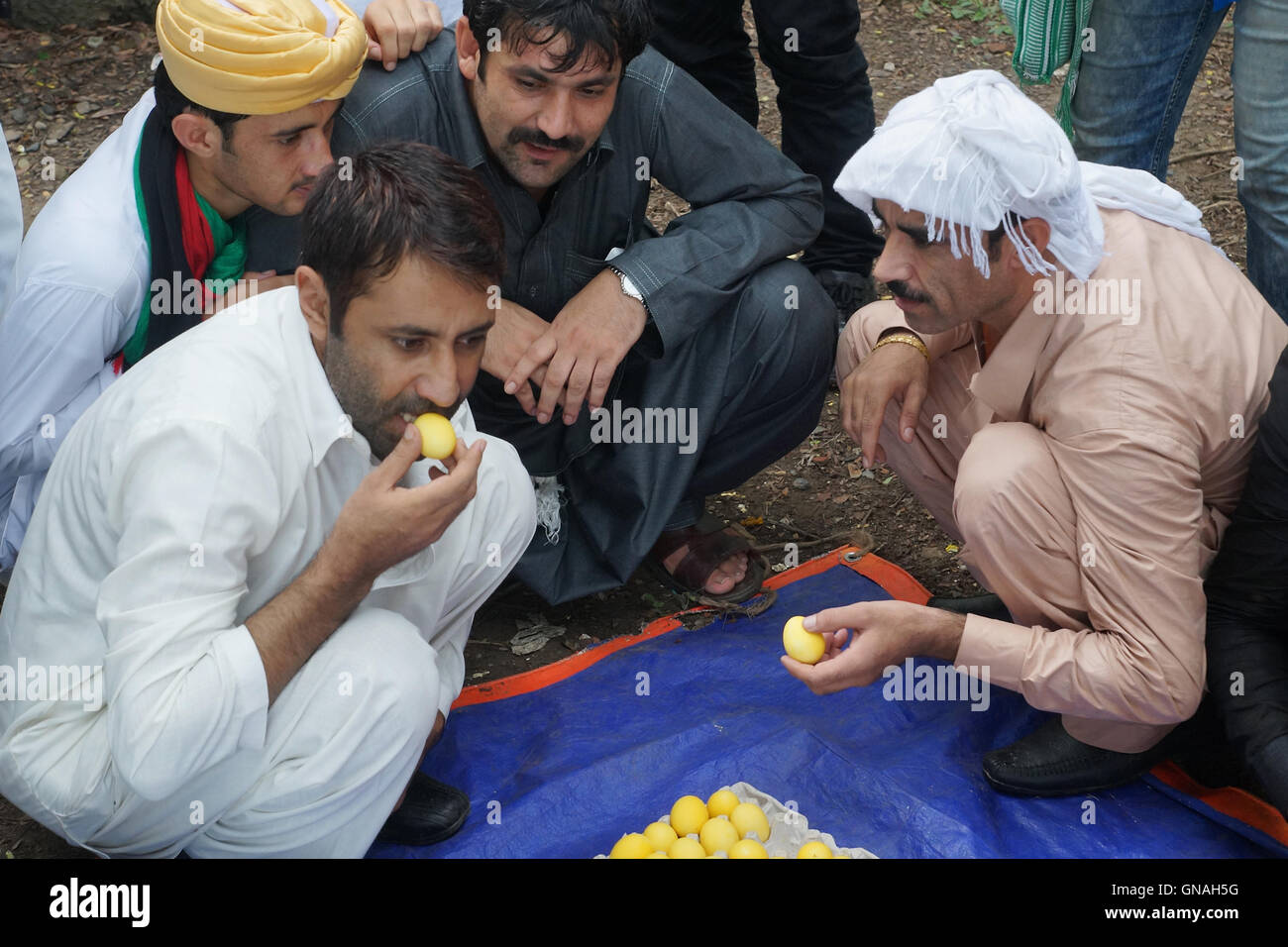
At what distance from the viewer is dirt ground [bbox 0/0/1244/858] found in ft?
11.9

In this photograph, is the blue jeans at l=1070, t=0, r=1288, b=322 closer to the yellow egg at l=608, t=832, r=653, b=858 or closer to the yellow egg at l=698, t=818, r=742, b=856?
the yellow egg at l=698, t=818, r=742, b=856

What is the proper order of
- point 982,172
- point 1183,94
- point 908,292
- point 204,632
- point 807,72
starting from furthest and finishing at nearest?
point 807,72 < point 1183,94 < point 908,292 < point 982,172 < point 204,632

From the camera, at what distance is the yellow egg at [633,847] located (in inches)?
102

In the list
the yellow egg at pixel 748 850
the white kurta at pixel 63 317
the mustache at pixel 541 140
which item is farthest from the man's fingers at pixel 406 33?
the yellow egg at pixel 748 850

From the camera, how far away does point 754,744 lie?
9.70ft

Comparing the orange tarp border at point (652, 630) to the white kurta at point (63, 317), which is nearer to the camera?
the white kurta at point (63, 317)

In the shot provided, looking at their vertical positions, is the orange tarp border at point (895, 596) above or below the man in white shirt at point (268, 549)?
below

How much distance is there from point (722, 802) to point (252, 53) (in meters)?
1.94

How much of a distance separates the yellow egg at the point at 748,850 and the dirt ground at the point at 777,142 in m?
1.10

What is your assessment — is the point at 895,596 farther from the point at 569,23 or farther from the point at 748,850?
the point at 569,23

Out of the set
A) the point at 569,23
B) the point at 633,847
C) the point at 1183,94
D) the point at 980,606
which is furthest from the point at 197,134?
the point at 1183,94

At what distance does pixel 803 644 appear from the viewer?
270 centimetres

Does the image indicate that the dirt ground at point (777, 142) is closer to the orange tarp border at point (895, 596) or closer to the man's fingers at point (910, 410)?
the orange tarp border at point (895, 596)

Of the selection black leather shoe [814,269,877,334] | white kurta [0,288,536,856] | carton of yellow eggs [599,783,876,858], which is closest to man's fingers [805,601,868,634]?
carton of yellow eggs [599,783,876,858]
